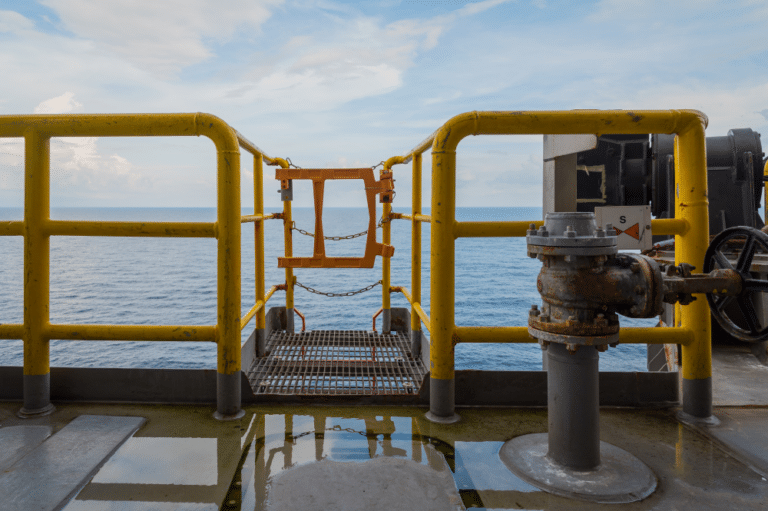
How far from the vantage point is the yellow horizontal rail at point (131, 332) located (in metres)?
2.30

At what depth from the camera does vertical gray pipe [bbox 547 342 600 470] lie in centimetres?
177

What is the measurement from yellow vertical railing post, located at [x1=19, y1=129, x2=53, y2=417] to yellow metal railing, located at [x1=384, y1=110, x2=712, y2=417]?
74.7 inches

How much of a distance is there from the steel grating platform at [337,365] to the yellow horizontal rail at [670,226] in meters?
1.49

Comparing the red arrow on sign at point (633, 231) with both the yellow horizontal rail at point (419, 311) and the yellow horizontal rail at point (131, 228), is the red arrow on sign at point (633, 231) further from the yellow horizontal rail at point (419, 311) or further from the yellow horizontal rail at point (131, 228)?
the yellow horizontal rail at point (131, 228)

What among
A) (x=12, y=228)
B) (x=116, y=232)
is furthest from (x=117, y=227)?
(x=12, y=228)

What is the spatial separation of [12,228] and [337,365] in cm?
203

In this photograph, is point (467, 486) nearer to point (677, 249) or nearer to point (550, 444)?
point (550, 444)

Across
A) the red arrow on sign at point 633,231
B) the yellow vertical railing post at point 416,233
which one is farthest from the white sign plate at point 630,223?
the yellow vertical railing post at point 416,233

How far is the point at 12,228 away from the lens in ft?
7.71

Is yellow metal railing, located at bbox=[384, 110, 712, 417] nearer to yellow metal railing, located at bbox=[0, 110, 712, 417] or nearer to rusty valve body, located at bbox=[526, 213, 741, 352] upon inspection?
yellow metal railing, located at bbox=[0, 110, 712, 417]

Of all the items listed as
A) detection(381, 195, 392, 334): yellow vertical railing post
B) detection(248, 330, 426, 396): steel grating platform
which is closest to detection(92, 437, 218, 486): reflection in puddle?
detection(248, 330, 426, 396): steel grating platform

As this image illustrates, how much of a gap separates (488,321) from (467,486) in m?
16.8

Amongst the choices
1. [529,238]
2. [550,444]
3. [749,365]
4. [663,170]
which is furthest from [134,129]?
[749,365]

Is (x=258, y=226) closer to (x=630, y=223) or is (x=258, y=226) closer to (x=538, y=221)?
(x=538, y=221)
